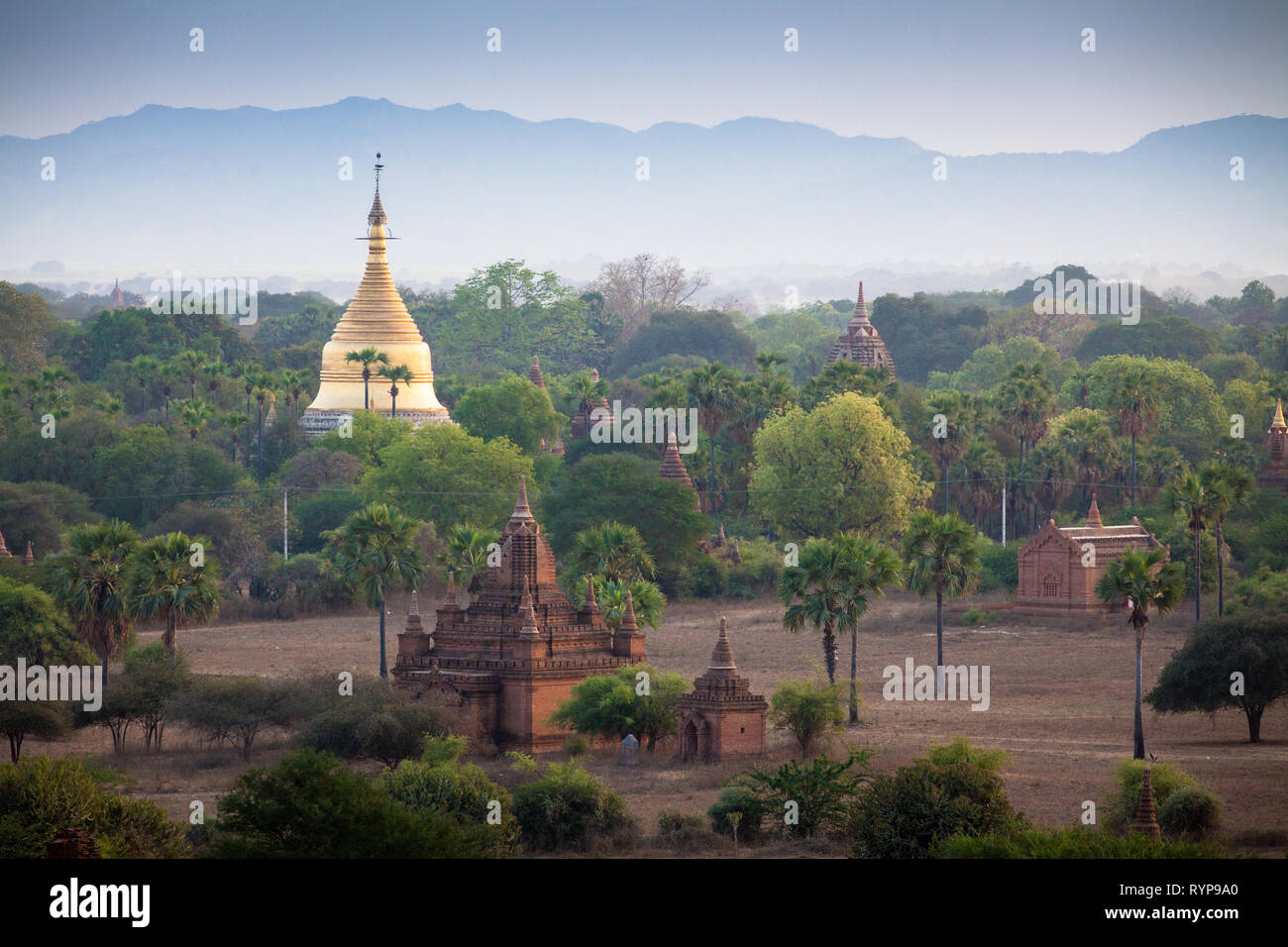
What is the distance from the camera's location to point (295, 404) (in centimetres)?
11831

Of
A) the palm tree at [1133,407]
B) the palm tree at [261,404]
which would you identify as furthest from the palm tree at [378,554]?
the palm tree at [1133,407]

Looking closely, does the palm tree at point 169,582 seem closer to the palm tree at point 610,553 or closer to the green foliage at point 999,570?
the palm tree at point 610,553

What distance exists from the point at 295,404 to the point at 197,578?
5591 centimetres

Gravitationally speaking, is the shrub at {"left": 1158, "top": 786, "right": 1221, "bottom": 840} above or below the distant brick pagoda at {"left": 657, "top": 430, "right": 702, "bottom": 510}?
below

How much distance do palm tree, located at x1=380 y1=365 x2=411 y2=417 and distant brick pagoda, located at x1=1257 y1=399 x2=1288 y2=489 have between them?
38.1 meters

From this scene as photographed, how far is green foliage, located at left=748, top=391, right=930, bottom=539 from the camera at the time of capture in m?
96.2

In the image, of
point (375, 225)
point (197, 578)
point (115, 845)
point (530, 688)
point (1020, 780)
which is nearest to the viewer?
point (115, 845)

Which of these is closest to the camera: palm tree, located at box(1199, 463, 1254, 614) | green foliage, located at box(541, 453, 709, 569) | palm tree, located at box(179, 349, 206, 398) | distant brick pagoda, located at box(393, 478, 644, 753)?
distant brick pagoda, located at box(393, 478, 644, 753)

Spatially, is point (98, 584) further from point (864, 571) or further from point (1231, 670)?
point (1231, 670)

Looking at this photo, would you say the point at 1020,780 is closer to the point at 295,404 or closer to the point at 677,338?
the point at 295,404

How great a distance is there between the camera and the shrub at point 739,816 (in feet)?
154

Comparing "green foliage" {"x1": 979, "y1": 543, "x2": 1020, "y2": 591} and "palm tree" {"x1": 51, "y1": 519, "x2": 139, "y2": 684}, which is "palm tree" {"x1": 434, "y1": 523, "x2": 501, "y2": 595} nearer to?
"palm tree" {"x1": 51, "y1": 519, "x2": 139, "y2": 684}

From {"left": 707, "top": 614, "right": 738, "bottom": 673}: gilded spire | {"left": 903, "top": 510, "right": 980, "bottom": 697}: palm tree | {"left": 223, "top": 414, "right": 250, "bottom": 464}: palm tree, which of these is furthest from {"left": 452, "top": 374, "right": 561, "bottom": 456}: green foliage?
{"left": 707, "top": 614, "right": 738, "bottom": 673}: gilded spire
